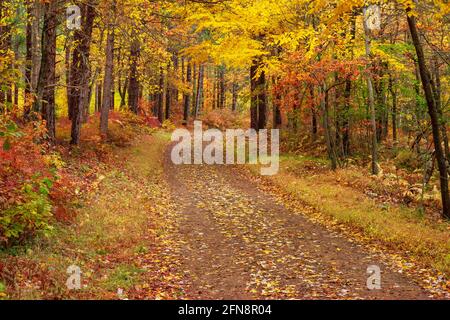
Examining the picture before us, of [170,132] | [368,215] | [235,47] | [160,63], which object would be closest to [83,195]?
[368,215]

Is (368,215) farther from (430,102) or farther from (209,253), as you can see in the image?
(209,253)

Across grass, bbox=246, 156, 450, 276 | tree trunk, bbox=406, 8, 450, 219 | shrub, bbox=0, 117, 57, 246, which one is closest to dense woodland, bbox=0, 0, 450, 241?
tree trunk, bbox=406, 8, 450, 219

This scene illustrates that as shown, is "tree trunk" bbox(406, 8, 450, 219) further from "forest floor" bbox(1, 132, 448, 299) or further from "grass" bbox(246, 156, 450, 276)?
"forest floor" bbox(1, 132, 448, 299)

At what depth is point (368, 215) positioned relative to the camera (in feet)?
40.7

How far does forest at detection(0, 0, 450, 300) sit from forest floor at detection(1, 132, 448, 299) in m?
0.05

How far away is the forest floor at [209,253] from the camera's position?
303 inches

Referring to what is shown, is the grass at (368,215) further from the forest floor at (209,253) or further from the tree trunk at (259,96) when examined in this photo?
the tree trunk at (259,96)

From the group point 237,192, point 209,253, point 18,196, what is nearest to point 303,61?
point 237,192

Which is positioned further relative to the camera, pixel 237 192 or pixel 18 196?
pixel 237 192

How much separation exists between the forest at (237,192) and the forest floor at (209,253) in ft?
0.15

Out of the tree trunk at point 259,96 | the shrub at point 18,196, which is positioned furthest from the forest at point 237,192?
the tree trunk at point 259,96

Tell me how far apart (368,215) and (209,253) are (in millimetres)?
4974
